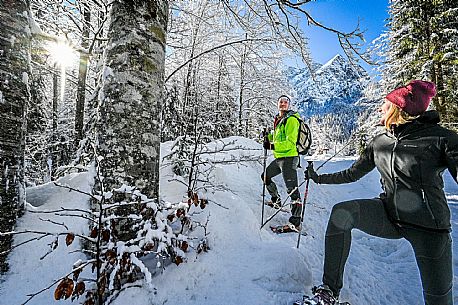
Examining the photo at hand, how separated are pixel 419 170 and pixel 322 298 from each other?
1224mm

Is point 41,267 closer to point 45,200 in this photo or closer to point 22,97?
point 45,200

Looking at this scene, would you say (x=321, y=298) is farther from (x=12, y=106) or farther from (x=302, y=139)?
(x=12, y=106)

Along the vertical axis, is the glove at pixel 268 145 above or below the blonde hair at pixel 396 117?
below

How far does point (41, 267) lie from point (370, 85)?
18582mm

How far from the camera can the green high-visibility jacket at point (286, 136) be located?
4367mm

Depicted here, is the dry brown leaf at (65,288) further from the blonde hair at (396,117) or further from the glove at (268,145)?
the glove at (268,145)

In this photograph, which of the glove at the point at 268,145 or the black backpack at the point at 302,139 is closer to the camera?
the black backpack at the point at 302,139

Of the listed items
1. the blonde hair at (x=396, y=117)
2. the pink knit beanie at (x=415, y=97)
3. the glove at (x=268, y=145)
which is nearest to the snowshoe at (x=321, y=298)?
the blonde hair at (x=396, y=117)

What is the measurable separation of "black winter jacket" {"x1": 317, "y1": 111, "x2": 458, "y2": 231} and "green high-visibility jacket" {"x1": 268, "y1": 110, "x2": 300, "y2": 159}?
86.4 inches

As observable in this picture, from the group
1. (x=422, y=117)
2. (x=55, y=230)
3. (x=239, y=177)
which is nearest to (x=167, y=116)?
(x=239, y=177)

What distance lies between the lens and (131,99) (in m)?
2.13

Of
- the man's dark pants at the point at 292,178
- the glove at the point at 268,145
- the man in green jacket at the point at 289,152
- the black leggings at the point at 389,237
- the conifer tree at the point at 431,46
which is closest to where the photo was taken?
the black leggings at the point at 389,237

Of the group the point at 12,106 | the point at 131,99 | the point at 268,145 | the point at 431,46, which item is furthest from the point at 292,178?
the point at 431,46

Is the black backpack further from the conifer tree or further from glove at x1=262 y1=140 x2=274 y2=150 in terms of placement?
the conifer tree
